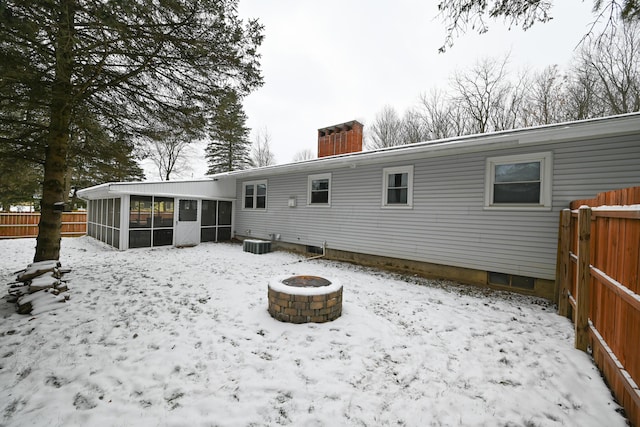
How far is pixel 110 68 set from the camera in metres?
4.37

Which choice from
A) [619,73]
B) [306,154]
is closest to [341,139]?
[619,73]

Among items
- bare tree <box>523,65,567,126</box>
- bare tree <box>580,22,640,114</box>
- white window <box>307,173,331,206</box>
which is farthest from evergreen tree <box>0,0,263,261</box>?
bare tree <box>523,65,567,126</box>

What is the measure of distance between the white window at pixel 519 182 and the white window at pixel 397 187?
6.03 feet

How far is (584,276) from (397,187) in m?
4.76

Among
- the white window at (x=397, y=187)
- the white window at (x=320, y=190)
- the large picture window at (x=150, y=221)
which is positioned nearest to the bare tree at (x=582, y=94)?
the white window at (x=397, y=187)

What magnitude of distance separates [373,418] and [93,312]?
4.48m

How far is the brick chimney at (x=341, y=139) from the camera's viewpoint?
10.3 metres

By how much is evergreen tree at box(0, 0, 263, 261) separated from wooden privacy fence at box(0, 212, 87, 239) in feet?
39.8

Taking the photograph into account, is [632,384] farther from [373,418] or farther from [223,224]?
[223,224]

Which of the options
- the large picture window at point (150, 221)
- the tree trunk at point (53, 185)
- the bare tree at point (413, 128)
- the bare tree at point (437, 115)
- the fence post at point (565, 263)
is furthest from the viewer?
the bare tree at point (413, 128)

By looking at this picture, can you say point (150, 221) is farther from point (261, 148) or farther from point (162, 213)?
point (261, 148)

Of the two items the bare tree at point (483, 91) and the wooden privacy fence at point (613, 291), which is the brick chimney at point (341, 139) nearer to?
the wooden privacy fence at point (613, 291)

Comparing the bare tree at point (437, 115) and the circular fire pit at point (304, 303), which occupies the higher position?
the bare tree at point (437, 115)

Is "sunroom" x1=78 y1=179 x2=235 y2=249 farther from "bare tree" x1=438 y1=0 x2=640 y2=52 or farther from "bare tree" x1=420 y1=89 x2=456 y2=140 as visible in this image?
"bare tree" x1=420 y1=89 x2=456 y2=140
